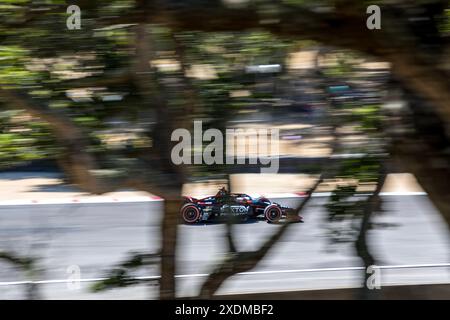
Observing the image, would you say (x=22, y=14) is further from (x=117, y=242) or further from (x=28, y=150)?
(x=117, y=242)

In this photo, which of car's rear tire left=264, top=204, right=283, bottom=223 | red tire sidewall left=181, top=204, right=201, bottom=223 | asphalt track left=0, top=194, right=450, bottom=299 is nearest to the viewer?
red tire sidewall left=181, top=204, right=201, bottom=223

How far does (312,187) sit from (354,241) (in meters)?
→ 0.70

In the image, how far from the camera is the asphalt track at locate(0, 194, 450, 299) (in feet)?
19.1

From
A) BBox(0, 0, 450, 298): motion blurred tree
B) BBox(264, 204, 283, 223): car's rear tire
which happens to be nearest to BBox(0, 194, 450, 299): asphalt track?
BBox(264, 204, 283, 223): car's rear tire

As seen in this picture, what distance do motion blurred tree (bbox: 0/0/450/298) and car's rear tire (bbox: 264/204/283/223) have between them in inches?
29.9

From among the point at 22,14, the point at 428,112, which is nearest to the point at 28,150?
the point at 22,14

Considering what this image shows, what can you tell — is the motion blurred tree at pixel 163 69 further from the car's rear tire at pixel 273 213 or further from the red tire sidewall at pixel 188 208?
the car's rear tire at pixel 273 213

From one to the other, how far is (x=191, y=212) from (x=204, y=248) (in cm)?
390

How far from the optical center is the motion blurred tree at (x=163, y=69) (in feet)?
10.9

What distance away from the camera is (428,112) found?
12.1 ft

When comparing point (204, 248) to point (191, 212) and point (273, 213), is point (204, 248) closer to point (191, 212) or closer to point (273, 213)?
A: point (273, 213)

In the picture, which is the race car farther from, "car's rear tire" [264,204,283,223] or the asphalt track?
the asphalt track

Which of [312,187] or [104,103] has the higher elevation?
[104,103]

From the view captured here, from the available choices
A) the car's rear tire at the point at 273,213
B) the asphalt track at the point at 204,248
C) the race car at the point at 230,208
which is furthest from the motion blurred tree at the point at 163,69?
the asphalt track at the point at 204,248
